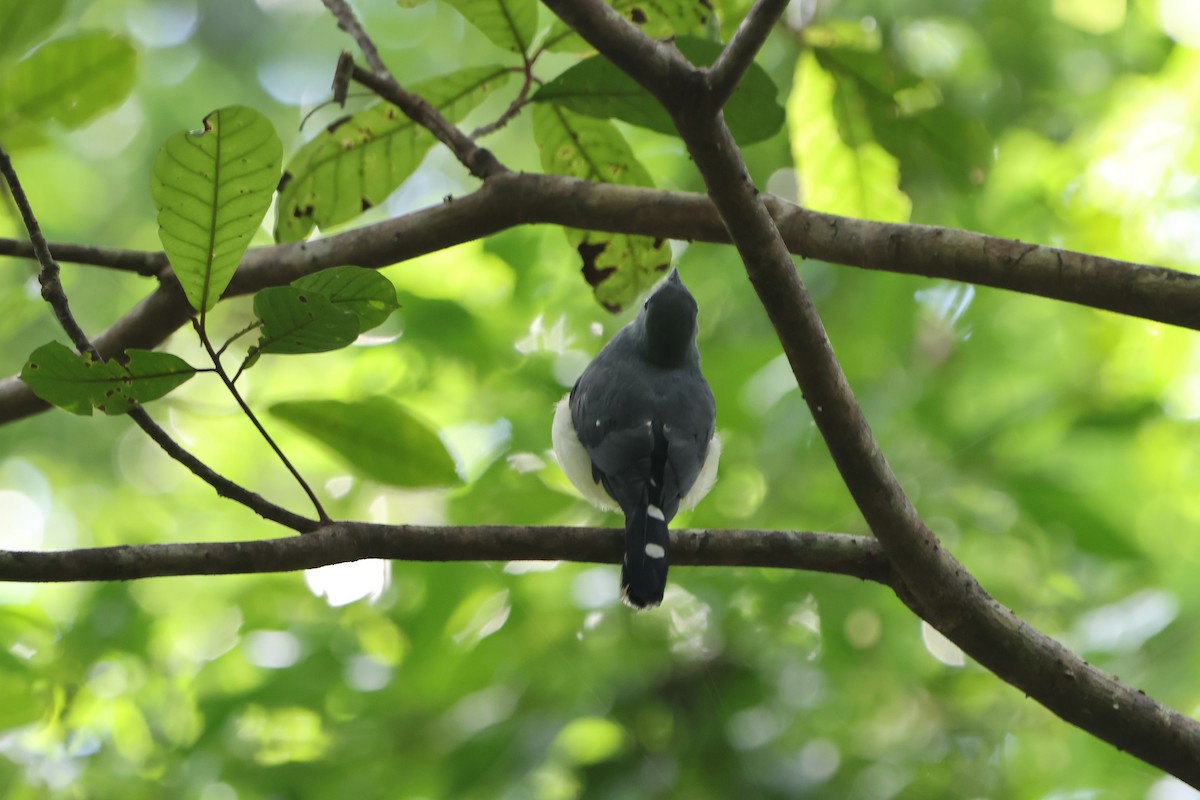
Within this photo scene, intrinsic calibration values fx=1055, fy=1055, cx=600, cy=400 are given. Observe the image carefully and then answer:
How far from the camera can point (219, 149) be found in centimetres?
184

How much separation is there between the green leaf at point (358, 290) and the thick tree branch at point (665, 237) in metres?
0.72

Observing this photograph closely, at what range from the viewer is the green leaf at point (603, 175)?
116 inches

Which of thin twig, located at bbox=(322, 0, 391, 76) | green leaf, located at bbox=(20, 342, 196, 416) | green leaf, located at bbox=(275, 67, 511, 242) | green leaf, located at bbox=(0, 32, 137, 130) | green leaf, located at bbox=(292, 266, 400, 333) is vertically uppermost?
green leaf, located at bbox=(0, 32, 137, 130)

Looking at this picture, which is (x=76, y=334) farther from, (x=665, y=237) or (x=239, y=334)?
(x=665, y=237)

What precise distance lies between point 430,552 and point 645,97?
1.17m

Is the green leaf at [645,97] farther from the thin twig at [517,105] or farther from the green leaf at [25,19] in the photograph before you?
the green leaf at [25,19]

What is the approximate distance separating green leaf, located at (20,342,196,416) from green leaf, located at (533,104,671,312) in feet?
4.68

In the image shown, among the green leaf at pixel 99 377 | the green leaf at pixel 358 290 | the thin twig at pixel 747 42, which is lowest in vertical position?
the green leaf at pixel 99 377

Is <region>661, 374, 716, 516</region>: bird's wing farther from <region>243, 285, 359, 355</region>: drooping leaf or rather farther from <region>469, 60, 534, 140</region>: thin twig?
<region>243, 285, 359, 355</region>: drooping leaf

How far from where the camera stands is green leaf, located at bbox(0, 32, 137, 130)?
112 inches

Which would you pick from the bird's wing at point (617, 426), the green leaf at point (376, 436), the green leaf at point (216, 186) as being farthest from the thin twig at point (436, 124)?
the bird's wing at point (617, 426)

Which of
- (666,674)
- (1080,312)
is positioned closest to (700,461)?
(666,674)

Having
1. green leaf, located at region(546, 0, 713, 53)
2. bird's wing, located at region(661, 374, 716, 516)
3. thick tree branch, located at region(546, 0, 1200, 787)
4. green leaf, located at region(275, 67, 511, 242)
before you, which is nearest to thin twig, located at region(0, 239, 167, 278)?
green leaf, located at region(275, 67, 511, 242)

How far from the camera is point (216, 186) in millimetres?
1856
